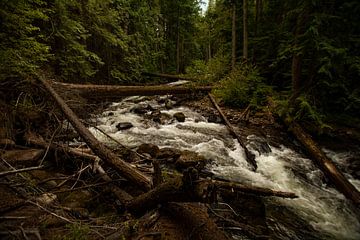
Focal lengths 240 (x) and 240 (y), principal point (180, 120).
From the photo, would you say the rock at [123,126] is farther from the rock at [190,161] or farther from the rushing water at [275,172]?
the rock at [190,161]

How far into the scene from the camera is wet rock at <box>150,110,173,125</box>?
9.72 m

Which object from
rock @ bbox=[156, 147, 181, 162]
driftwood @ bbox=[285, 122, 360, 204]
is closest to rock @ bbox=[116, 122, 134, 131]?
rock @ bbox=[156, 147, 181, 162]

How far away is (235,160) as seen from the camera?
6.28 metres

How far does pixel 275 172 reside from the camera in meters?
5.84

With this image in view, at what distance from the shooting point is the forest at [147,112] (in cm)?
272

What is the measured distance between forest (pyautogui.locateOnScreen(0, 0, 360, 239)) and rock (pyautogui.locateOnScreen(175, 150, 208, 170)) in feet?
0.37

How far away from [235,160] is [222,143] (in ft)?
3.88

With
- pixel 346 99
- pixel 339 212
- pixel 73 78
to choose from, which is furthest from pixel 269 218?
pixel 73 78

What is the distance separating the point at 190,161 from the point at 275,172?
2.15m

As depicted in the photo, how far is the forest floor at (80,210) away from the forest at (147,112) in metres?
0.02

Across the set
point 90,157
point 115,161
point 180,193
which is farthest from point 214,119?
point 180,193

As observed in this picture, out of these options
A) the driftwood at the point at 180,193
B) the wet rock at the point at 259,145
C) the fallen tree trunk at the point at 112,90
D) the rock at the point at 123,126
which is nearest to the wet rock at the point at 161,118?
the fallen tree trunk at the point at 112,90

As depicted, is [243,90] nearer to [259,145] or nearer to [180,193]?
[259,145]

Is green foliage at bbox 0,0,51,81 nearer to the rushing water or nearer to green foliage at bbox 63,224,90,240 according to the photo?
the rushing water
